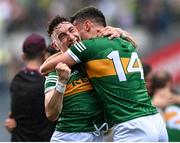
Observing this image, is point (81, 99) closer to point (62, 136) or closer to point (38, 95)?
point (62, 136)

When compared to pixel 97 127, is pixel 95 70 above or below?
above

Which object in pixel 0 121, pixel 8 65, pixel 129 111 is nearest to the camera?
pixel 129 111

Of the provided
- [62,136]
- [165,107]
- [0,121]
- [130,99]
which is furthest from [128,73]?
[0,121]

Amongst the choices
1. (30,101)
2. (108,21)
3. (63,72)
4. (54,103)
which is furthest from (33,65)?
(108,21)

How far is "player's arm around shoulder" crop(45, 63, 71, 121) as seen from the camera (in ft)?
24.8

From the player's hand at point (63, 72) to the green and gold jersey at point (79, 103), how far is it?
0.27 m

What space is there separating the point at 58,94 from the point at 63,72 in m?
0.21

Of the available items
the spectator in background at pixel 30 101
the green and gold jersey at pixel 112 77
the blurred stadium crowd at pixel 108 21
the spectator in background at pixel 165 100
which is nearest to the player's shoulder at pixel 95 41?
the green and gold jersey at pixel 112 77

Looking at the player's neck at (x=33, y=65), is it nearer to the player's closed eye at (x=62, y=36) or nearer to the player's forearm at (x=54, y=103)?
the player's closed eye at (x=62, y=36)

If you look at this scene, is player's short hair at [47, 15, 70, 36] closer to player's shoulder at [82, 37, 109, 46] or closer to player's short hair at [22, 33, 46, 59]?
player's shoulder at [82, 37, 109, 46]

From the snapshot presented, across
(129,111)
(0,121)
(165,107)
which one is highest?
(129,111)

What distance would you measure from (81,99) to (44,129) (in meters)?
2.07

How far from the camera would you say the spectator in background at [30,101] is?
32.4ft

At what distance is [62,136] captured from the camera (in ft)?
26.3
